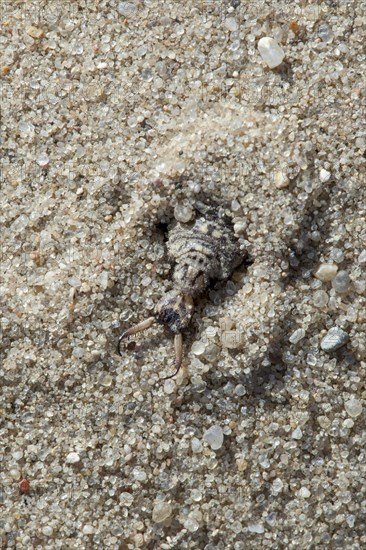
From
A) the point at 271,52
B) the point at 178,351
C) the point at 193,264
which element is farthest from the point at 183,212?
the point at 271,52

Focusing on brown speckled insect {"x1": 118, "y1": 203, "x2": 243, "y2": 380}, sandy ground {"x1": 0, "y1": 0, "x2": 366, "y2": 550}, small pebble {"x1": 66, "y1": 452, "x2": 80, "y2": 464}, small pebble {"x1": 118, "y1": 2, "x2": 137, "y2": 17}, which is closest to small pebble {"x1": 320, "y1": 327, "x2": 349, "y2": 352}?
sandy ground {"x1": 0, "y1": 0, "x2": 366, "y2": 550}

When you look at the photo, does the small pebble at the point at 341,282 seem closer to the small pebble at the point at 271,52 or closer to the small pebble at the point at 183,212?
the small pebble at the point at 183,212

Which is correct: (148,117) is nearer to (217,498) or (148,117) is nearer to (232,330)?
(232,330)

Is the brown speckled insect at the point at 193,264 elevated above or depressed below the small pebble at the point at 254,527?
above

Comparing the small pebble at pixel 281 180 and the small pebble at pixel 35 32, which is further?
the small pebble at pixel 35 32

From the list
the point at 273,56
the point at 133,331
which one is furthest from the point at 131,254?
the point at 273,56

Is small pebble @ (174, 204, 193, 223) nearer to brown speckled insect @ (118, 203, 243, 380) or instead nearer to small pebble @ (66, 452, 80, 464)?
brown speckled insect @ (118, 203, 243, 380)

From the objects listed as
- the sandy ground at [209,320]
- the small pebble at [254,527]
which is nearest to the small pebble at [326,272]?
the sandy ground at [209,320]

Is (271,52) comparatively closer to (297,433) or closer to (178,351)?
(178,351)
